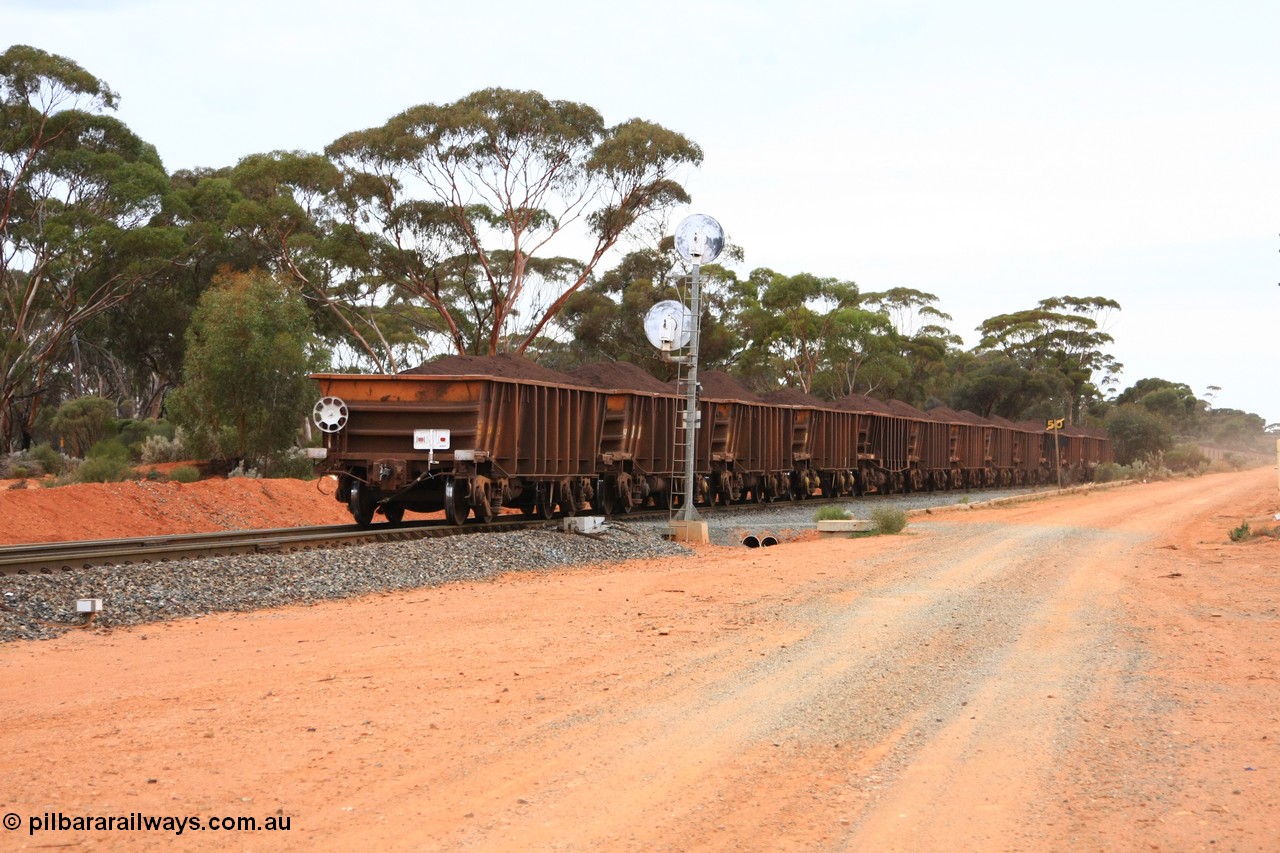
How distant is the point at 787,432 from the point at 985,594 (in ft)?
63.2

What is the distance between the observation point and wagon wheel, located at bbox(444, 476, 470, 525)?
17.1 m

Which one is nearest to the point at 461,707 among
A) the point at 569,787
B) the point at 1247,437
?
the point at 569,787

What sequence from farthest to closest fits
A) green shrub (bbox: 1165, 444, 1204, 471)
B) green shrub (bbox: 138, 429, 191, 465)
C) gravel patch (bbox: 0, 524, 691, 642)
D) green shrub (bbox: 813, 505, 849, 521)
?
1. green shrub (bbox: 1165, 444, 1204, 471)
2. green shrub (bbox: 138, 429, 191, 465)
3. green shrub (bbox: 813, 505, 849, 521)
4. gravel patch (bbox: 0, 524, 691, 642)

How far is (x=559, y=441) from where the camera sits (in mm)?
19812

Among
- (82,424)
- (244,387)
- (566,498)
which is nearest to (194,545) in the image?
(566,498)

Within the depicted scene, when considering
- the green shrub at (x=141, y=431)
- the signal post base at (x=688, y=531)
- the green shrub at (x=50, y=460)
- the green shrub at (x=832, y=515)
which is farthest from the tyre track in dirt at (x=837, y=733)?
the green shrub at (x=141, y=431)

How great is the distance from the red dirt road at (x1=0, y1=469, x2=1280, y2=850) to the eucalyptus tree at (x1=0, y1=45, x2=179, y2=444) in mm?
39102

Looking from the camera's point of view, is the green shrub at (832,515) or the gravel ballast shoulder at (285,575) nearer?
the gravel ballast shoulder at (285,575)

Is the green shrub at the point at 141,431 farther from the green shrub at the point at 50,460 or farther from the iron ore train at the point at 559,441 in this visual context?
the iron ore train at the point at 559,441

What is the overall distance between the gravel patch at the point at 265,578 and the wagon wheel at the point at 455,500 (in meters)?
1.32

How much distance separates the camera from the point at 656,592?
11.9 m

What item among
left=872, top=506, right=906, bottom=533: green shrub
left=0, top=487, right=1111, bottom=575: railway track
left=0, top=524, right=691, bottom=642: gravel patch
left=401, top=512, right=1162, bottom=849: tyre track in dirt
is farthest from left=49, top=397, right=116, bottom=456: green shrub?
left=401, top=512, right=1162, bottom=849: tyre track in dirt

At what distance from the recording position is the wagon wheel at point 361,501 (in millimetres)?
17594

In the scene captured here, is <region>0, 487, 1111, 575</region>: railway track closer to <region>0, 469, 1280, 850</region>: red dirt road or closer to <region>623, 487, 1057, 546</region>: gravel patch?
<region>0, 469, 1280, 850</region>: red dirt road
